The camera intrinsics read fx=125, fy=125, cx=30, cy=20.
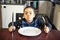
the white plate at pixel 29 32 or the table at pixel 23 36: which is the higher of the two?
the white plate at pixel 29 32

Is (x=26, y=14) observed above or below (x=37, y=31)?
above

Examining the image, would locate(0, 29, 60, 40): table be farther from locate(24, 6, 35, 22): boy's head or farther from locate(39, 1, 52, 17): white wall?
locate(39, 1, 52, 17): white wall

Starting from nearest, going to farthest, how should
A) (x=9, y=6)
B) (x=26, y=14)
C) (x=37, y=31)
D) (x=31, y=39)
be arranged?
(x=31, y=39) < (x=37, y=31) < (x=26, y=14) < (x=9, y=6)

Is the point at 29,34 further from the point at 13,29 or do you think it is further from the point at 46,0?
the point at 46,0

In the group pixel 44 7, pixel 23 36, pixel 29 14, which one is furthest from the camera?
pixel 44 7

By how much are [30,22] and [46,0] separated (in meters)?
2.13

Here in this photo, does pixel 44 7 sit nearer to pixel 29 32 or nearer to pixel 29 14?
pixel 29 14

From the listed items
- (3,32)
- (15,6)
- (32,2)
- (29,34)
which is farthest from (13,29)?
(32,2)

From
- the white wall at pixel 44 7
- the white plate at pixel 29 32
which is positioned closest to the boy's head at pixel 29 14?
the white plate at pixel 29 32

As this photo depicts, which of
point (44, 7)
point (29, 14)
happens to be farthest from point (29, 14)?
point (44, 7)

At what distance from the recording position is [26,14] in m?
1.42

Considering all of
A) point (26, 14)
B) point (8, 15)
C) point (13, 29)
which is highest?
point (26, 14)

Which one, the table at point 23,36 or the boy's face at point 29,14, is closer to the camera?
the table at point 23,36

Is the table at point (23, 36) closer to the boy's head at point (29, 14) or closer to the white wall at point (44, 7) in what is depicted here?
the boy's head at point (29, 14)
